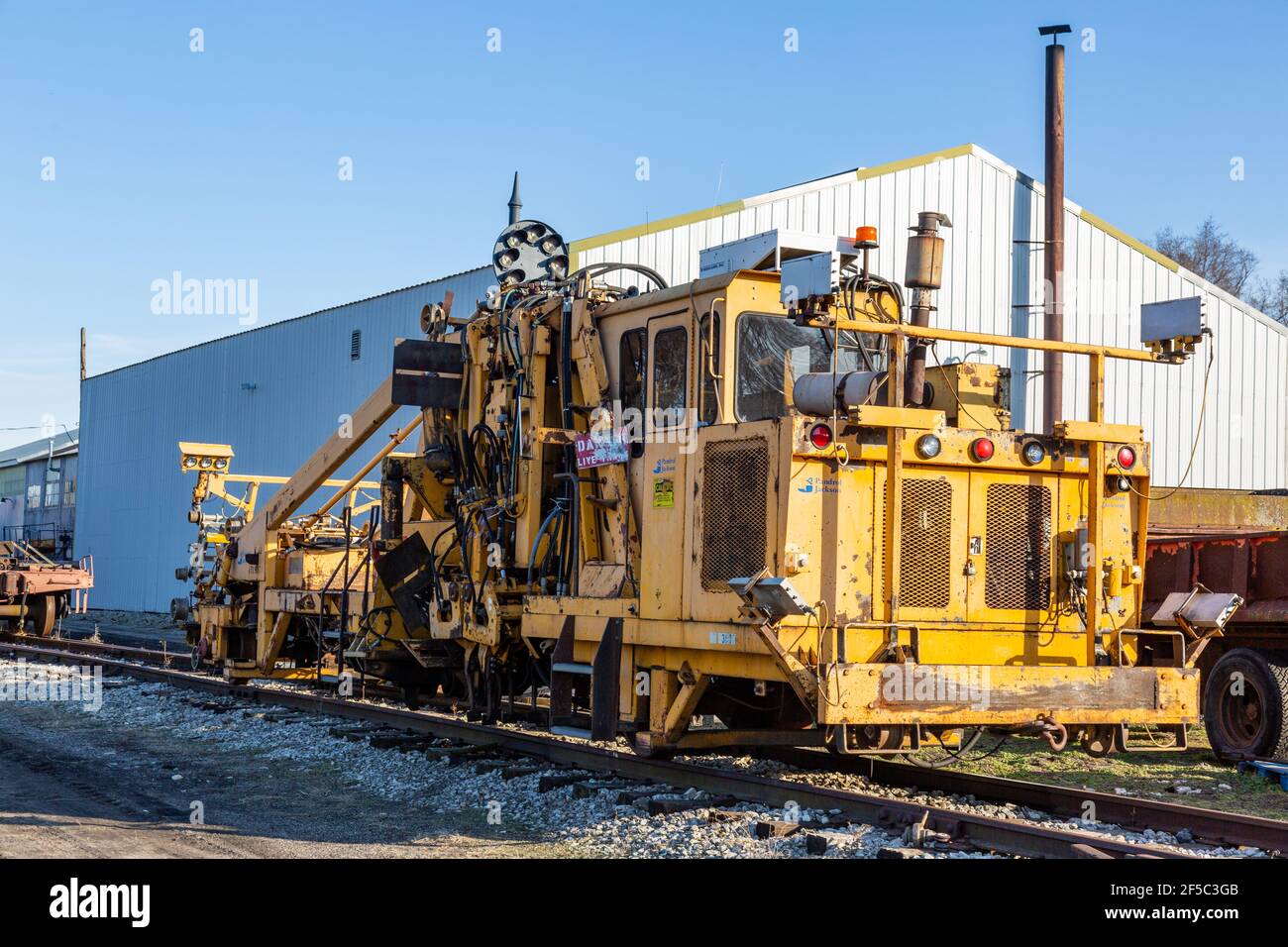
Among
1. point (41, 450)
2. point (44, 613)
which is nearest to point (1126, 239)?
point (44, 613)

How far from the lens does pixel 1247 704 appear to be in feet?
37.4

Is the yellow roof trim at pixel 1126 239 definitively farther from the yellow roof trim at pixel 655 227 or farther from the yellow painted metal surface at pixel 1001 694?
the yellow painted metal surface at pixel 1001 694

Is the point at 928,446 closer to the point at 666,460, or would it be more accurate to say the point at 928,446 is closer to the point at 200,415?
the point at 666,460

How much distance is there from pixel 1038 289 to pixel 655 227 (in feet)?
23.7

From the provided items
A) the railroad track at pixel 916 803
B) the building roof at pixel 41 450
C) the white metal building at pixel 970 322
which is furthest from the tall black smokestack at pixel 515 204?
the building roof at pixel 41 450

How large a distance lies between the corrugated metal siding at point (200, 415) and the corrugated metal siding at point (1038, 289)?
5.66 meters

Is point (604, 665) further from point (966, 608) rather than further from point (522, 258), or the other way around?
point (522, 258)

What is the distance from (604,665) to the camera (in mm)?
8641

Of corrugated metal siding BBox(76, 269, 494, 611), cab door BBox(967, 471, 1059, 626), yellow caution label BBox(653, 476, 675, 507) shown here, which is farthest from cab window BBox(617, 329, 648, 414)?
corrugated metal siding BBox(76, 269, 494, 611)

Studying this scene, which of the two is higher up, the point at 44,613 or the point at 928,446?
the point at 928,446

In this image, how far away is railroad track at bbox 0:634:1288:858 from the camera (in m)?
7.02

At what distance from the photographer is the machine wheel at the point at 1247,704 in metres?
10.9

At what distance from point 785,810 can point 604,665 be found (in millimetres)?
1398

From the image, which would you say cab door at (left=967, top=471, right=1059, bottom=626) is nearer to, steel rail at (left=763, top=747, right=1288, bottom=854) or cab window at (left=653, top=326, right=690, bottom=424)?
steel rail at (left=763, top=747, right=1288, bottom=854)
